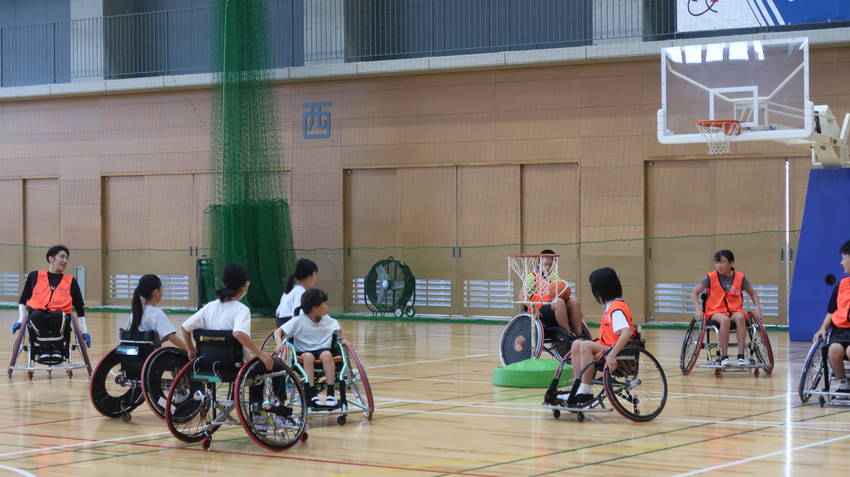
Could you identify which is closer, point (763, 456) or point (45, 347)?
point (763, 456)

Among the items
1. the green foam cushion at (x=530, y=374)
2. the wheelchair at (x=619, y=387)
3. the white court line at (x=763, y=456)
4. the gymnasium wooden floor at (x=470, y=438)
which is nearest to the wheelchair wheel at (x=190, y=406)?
the gymnasium wooden floor at (x=470, y=438)

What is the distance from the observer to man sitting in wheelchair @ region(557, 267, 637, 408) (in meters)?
7.76

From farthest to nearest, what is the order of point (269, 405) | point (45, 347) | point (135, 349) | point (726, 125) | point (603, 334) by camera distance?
point (726, 125)
point (45, 347)
point (135, 349)
point (603, 334)
point (269, 405)

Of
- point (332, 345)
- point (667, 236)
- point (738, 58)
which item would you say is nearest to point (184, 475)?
point (332, 345)

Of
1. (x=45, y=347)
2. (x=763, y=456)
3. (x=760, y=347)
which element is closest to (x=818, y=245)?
(x=760, y=347)

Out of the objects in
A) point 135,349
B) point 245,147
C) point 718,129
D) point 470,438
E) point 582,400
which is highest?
point 245,147

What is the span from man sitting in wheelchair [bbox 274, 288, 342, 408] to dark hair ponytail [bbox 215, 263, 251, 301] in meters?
0.73

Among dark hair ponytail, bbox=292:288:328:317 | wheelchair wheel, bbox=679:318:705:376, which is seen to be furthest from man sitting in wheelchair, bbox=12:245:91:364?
Answer: wheelchair wheel, bbox=679:318:705:376

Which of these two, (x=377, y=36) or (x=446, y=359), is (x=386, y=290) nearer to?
(x=377, y=36)

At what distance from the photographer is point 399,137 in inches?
805

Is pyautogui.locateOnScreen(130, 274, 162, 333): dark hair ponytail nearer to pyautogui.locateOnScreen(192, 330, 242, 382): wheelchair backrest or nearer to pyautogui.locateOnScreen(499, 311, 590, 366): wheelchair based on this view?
pyautogui.locateOnScreen(192, 330, 242, 382): wheelchair backrest

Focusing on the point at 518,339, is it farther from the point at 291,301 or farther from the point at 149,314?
the point at 149,314

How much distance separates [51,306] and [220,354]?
4607 mm

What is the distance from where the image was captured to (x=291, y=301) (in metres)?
9.23
